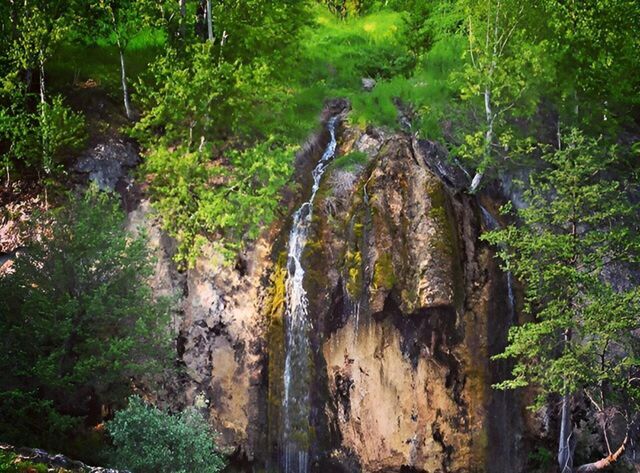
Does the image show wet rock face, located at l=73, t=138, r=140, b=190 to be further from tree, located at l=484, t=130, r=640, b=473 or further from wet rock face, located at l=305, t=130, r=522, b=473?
tree, located at l=484, t=130, r=640, b=473

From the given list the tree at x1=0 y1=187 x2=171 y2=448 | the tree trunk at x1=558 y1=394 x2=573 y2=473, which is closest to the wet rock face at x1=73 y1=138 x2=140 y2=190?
the tree at x1=0 y1=187 x2=171 y2=448

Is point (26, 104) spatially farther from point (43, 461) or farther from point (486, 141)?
point (486, 141)

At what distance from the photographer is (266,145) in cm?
1702

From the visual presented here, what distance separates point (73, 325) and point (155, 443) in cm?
318

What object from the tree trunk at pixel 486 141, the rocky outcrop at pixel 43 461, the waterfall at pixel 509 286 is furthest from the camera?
the waterfall at pixel 509 286

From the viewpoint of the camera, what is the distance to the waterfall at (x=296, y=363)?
50.9ft

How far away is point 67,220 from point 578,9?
1593 cm

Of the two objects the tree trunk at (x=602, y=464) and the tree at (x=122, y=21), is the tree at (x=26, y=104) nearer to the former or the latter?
the tree at (x=122, y=21)

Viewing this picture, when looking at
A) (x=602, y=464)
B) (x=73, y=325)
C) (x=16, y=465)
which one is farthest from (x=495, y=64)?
(x=16, y=465)

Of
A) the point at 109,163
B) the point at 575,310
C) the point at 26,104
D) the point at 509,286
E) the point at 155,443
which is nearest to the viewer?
the point at 155,443

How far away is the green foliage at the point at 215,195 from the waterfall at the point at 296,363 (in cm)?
114

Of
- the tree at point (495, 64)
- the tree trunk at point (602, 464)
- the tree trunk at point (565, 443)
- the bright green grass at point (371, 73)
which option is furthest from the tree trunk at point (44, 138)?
the tree trunk at point (602, 464)

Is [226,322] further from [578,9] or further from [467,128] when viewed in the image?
[578,9]

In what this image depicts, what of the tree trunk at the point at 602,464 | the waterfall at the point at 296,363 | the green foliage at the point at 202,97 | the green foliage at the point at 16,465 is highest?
the green foliage at the point at 202,97
